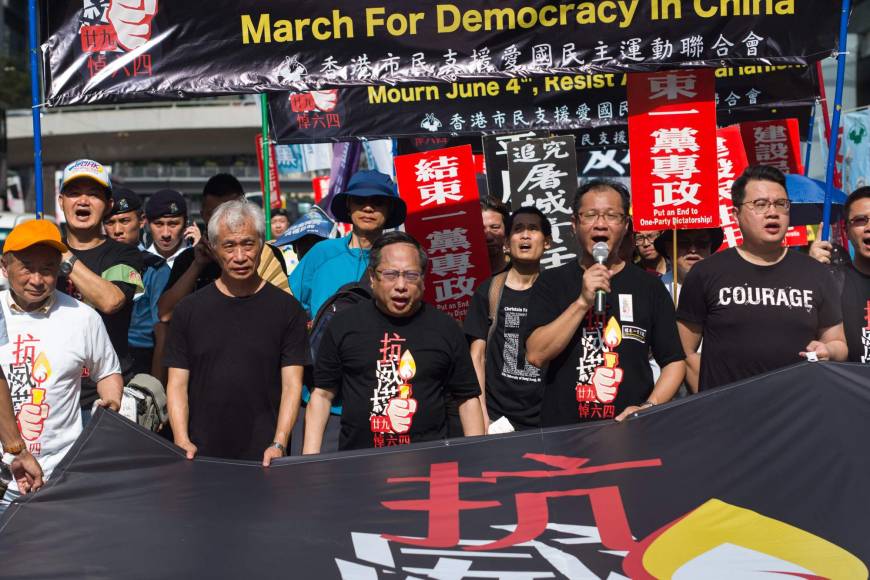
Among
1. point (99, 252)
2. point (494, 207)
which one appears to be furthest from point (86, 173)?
point (494, 207)

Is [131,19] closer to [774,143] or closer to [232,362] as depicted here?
[232,362]

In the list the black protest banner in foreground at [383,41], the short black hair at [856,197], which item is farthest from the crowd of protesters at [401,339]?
the black protest banner in foreground at [383,41]

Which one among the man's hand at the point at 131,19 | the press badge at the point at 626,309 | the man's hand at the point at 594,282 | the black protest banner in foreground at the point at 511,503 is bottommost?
the black protest banner in foreground at the point at 511,503

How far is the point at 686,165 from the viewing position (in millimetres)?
6305

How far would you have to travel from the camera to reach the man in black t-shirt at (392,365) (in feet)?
13.7

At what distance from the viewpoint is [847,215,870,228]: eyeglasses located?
4668 mm

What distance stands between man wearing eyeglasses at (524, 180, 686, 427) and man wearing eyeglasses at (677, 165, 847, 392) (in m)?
0.22

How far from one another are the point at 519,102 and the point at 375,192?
3276 mm

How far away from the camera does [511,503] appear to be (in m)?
3.49

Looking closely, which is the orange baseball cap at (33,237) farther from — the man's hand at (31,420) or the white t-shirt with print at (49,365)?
the man's hand at (31,420)

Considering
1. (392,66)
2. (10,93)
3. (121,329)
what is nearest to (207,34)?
(392,66)

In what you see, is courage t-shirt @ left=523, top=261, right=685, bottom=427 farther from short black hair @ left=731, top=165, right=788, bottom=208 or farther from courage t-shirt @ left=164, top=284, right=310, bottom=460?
courage t-shirt @ left=164, top=284, right=310, bottom=460

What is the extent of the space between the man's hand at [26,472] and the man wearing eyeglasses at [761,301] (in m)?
2.59

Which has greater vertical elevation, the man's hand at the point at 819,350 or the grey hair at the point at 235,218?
the grey hair at the point at 235,218
